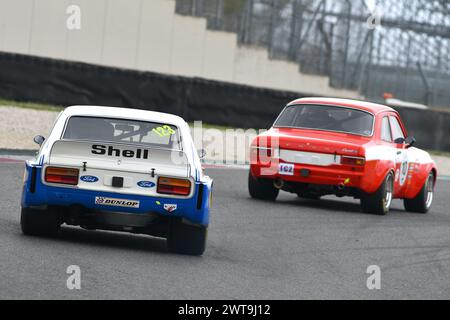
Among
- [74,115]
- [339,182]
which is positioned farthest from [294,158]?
[74,115]

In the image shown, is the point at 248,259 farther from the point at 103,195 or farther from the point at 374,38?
the point at 374,38

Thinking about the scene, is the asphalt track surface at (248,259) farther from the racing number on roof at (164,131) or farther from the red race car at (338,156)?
the racing number on roof at (164,131)

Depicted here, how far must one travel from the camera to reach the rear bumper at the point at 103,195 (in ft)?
29.6

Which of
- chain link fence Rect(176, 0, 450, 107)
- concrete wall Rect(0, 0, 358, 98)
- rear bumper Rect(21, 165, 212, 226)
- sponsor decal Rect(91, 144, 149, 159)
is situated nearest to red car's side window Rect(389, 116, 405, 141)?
rear bumper Rect(21, 165, 212, 226)

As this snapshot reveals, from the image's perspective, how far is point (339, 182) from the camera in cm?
1351

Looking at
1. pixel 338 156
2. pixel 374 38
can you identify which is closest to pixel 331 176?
pixel 338 156

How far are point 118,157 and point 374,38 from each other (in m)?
23.5

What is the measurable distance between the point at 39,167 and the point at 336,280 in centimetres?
240

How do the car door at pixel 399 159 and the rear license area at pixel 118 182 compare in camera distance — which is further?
the car door at pixel 399 159

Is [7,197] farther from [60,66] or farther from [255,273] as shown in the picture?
[60,66]

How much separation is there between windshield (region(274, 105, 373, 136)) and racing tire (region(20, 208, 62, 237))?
5580mm

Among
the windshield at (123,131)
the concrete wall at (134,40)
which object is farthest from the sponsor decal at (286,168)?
the concrete wall at (134,40)

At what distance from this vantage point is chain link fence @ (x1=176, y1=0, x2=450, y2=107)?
3148cm

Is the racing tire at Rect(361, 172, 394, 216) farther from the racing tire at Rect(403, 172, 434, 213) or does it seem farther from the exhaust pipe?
the racing tire at Rect(403, 172, 434, 213)
